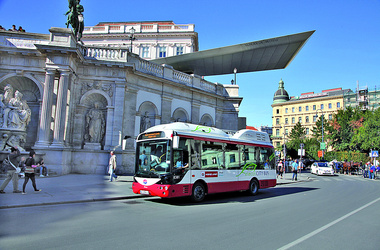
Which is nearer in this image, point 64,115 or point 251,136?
point 251,136

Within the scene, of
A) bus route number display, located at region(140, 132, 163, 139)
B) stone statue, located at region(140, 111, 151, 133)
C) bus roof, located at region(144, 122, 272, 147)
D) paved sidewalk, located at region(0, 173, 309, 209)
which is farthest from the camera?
stone statue, located at region(140, 111, 151, 133)

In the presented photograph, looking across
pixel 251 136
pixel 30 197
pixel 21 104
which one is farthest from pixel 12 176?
pixel 251 136

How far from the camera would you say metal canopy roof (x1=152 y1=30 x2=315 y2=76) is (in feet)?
90.2

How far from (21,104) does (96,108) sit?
4511 millimetres

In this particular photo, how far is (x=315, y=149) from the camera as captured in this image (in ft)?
201

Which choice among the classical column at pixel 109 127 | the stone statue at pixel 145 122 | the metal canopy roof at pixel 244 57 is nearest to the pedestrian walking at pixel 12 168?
the classical column at pixel 109 127

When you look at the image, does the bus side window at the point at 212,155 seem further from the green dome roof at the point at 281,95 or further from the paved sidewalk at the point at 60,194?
the green dome roof at the point at 281,95

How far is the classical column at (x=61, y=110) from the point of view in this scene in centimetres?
1616

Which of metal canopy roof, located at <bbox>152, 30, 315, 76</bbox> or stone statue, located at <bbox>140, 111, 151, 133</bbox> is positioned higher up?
metal canopy roof, located at <bbox>152, 30, 315, 76</bbox>

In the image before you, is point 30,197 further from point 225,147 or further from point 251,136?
point 251,136

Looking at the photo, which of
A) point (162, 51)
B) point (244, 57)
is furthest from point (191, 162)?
point (162, 51)

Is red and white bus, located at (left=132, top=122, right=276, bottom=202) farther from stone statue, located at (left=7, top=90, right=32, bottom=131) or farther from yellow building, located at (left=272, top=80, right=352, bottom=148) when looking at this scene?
yellow building, located at (left=272, top=80, right=352, bottom=148)

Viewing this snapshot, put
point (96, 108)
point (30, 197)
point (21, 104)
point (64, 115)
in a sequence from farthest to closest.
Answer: point (96, 108) < point (64, 115) < point (21, 104) < point (30, 197)

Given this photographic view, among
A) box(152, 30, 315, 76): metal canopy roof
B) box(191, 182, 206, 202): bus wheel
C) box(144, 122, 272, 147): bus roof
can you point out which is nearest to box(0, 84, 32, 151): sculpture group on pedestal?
box(144, 122, 272, 147): bus roof
